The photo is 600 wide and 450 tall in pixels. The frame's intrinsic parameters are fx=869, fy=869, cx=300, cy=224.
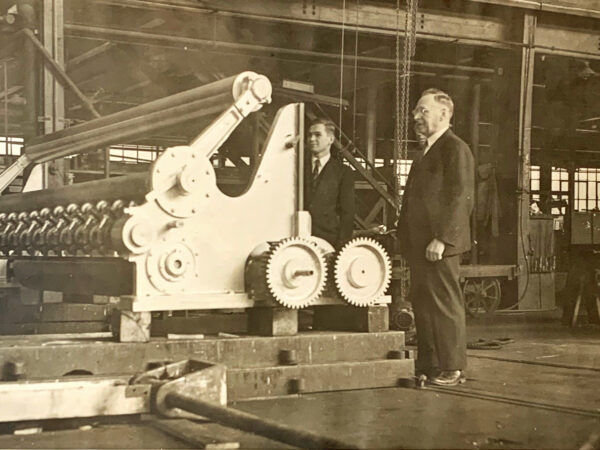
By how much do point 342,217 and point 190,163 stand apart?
5.83 feet

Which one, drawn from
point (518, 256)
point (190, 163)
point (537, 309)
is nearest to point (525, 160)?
point (518, 256)

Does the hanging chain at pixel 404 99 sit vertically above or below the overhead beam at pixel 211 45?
below

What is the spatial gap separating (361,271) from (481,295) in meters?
5.43

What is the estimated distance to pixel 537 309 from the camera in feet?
31.0

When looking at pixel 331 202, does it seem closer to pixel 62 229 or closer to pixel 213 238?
pixel 213 238

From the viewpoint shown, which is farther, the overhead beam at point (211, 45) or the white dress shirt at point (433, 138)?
the overhead beam at point (211, 45)

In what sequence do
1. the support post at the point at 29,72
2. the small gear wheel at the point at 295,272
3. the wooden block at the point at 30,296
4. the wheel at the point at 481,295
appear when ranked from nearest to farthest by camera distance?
the small gear wheel at the point at 295,272 → the wooden block at the point at 30,296 → the support post at the point at 29,72 → the wheel at the point at 481,295

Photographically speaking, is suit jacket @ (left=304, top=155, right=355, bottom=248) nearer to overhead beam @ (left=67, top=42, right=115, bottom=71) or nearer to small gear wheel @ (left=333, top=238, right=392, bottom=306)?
small gear wheel @ (left=333, top=238, right=392, bottom=306)

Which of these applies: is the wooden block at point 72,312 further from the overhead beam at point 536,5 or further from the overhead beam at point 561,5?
the overhead beam at point 561,5

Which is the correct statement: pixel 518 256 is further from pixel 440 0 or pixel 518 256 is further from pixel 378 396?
pixel 378 396

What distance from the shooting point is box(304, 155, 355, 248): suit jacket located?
541 centimetres

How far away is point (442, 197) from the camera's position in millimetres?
4566

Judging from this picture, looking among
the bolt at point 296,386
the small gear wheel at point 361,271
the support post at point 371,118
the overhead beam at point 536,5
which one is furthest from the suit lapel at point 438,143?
the support post at point 371,118

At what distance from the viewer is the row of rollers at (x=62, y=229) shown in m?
4.18
